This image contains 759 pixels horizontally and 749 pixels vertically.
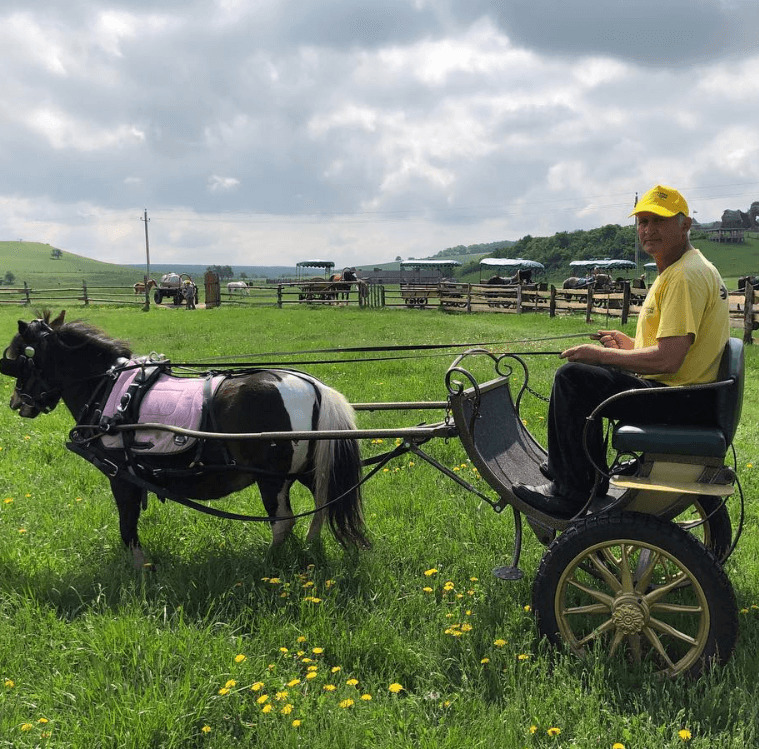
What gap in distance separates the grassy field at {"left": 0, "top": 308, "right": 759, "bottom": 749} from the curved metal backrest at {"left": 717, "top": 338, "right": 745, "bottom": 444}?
3.67ft

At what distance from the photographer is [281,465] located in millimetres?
4320

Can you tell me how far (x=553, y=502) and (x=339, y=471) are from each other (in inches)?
56.4

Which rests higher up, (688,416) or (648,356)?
(648,356)

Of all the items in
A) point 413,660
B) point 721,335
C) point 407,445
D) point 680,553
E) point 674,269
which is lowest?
point 413,660

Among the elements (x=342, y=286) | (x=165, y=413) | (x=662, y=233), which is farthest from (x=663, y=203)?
(x=342, y=286)

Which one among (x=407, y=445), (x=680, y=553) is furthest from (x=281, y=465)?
(x=680, y=553)

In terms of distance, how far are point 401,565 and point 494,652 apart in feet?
3.75

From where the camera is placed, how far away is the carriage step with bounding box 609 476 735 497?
293 cm

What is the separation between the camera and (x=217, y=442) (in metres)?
4.23

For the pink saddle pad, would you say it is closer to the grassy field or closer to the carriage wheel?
the grassy field

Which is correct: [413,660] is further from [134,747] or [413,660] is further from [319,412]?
[319,412]

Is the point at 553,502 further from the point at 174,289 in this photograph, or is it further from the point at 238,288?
the point at 174,289

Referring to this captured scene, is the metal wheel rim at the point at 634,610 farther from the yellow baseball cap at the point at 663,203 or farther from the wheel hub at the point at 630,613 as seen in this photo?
the yellow baseball cap at the point at 663,203

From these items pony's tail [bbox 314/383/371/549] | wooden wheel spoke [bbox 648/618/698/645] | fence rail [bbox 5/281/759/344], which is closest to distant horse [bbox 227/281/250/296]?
fence rail [bbox 5/281/759/344]
